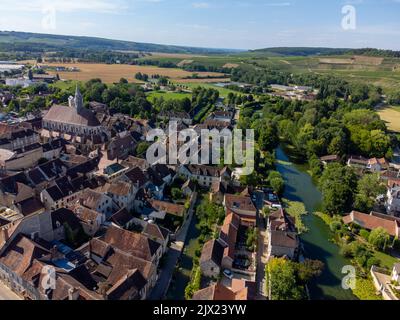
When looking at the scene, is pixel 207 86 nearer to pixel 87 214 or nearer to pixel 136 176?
pixel 136 176

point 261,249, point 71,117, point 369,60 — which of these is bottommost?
point 261,249

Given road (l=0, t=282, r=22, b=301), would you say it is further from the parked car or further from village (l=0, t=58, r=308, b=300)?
the parked car

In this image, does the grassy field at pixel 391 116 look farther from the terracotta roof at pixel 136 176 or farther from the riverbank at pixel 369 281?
the terracotta roof at pixel 136 176

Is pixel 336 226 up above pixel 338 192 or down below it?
below

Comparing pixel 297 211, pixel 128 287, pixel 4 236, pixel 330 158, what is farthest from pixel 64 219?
pixel 330 158

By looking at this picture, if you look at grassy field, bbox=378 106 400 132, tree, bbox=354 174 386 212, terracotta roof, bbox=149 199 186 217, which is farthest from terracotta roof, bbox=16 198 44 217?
grassy field, bbox=378 106 400 132

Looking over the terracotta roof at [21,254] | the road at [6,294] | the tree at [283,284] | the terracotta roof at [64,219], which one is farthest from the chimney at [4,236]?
the tree at [283,284]
